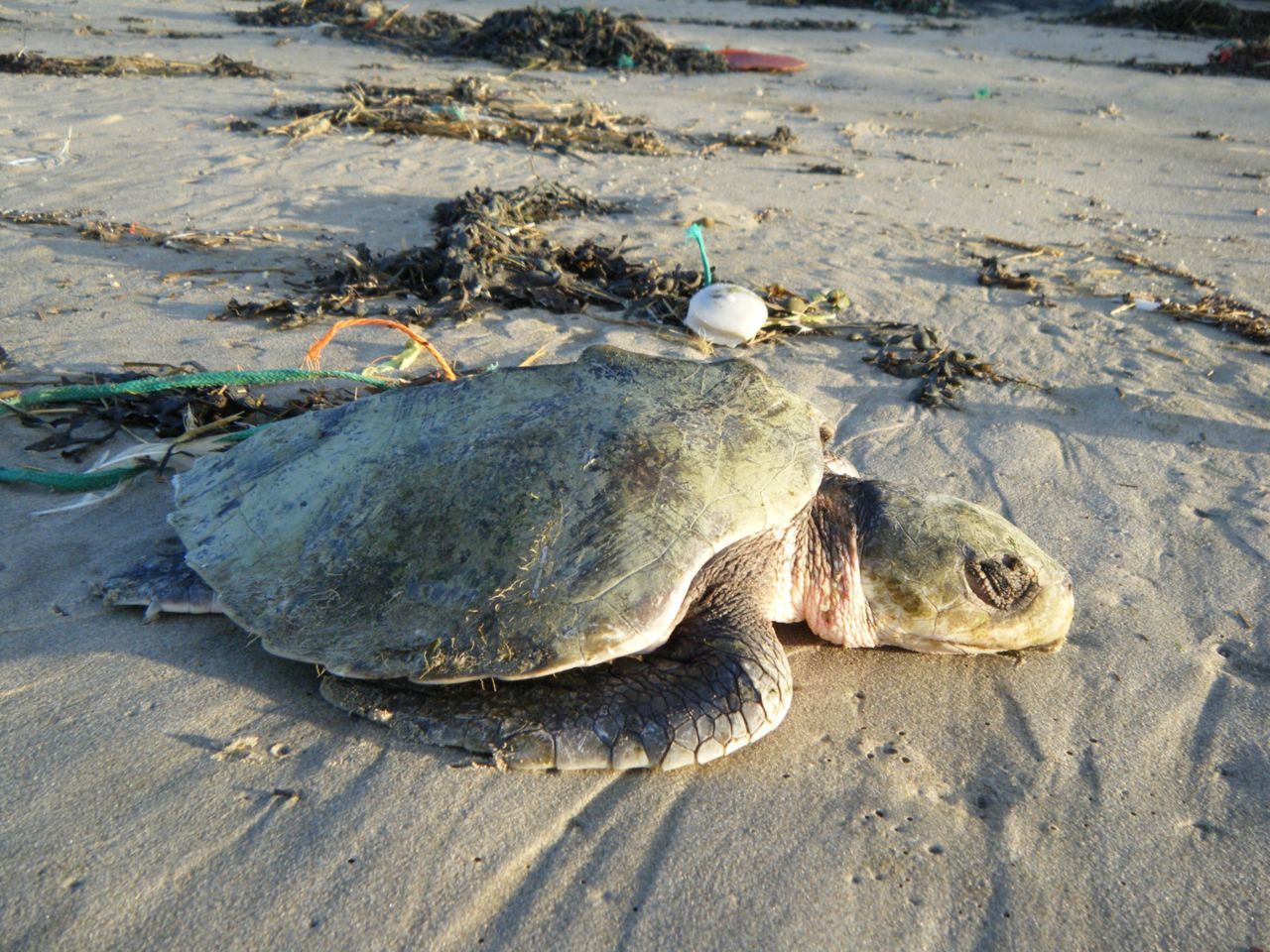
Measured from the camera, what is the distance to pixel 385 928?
1.47 m

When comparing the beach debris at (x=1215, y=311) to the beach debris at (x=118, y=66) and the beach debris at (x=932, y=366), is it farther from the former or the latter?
the beach debris at (x=118, y=66)

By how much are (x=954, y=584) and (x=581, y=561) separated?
97 cm

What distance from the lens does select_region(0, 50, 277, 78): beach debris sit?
7742 mm

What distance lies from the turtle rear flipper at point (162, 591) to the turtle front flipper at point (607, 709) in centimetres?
44

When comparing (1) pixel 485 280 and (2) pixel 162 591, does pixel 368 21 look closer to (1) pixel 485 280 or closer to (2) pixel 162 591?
(1) pixel 485 280

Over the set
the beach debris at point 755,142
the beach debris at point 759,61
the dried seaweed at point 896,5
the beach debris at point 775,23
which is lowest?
the beach debris at point 755,142

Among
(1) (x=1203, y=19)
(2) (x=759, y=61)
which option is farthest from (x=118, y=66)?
(1) (x=1203, y=19)

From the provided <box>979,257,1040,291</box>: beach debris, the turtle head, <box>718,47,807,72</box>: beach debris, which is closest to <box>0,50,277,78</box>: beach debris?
<box>718,47,807,72</box>: beach debris

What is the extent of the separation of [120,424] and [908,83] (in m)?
9.27

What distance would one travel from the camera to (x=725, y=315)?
377 cm

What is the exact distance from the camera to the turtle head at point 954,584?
2.12 meters

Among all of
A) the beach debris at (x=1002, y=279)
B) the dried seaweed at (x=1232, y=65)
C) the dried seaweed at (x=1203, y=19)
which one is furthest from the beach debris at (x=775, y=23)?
the beach debris at (x=1002, y=279)

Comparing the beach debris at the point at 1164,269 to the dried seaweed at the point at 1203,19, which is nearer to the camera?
the beach debris at the point at 1164,269

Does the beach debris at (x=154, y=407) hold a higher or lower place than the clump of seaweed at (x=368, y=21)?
lower
